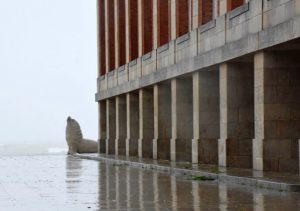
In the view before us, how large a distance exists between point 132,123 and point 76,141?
47.2 feet

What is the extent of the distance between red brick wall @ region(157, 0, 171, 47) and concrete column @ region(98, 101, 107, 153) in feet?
52.9

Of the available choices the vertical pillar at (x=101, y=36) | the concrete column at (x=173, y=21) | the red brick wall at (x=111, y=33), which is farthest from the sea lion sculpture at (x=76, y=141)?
the concrete column at (x=173, y=21)

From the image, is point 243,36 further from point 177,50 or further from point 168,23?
point 168,23

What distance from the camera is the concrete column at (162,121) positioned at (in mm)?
37531

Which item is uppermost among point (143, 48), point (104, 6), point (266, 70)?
point (104, 6)

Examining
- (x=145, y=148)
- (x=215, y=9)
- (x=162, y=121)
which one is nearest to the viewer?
(x=215, y=9)

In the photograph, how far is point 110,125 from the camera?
170 ft

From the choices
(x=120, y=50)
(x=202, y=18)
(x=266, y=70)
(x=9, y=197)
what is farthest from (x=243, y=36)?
(x=120, y=50)

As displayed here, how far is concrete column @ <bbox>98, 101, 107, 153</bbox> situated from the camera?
178 feet

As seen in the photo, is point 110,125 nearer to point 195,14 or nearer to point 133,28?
point 133,28

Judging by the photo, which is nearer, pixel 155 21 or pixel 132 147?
pixel 155 21

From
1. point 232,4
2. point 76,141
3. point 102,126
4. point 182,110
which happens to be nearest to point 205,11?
point 232,4

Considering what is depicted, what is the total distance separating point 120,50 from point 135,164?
1999 centimetres

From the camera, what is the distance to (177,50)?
3444cm
